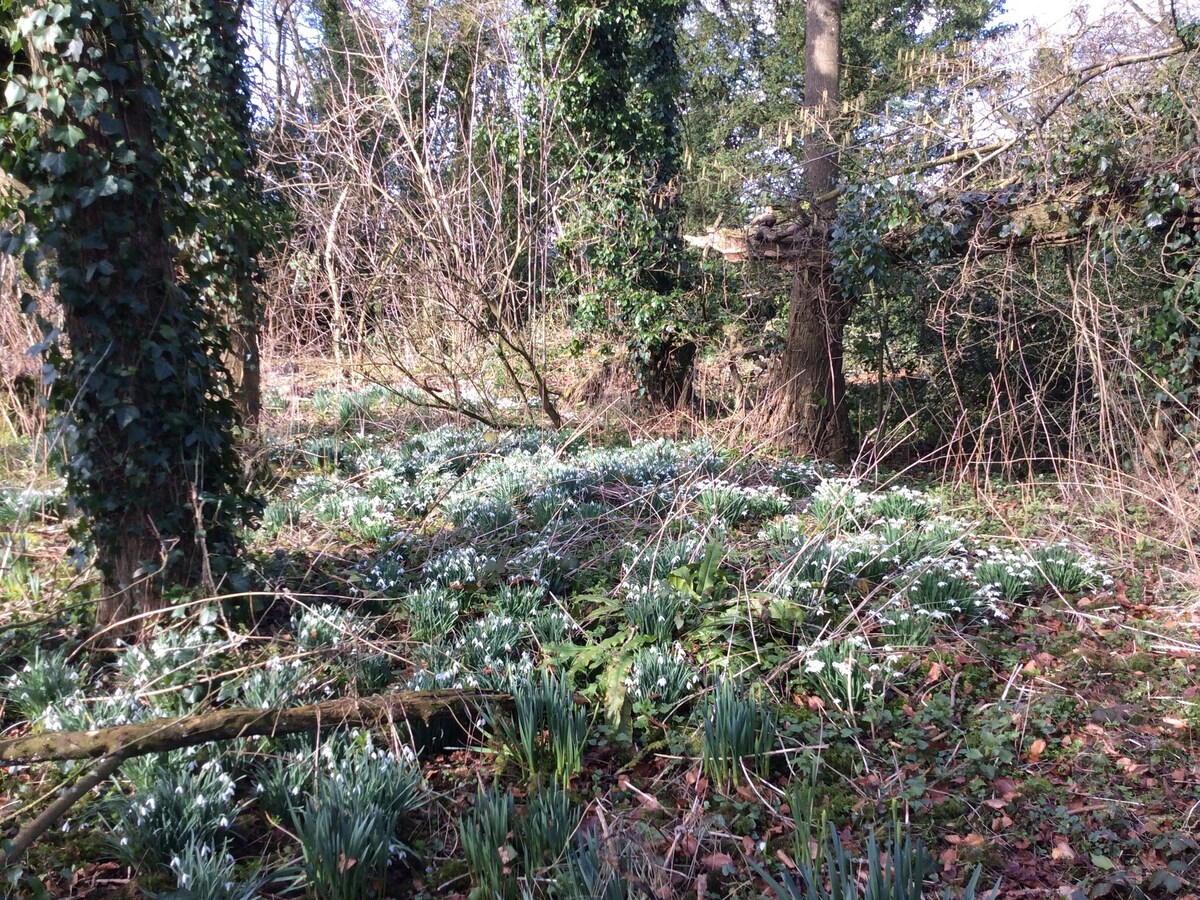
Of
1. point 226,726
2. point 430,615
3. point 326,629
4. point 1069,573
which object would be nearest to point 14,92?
point 326,629

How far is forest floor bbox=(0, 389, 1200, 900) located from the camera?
250 centimetres

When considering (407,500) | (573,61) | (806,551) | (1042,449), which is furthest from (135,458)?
(1042,449)

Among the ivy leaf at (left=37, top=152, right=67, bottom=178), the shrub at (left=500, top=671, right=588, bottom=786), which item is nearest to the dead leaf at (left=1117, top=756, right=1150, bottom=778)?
the shrub at (left=500, top=671, right=588, bottom=786)

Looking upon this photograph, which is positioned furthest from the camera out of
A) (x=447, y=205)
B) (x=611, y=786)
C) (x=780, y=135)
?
(x=780, y=135)

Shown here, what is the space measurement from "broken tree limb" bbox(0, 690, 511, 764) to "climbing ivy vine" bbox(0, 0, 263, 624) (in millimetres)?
1272

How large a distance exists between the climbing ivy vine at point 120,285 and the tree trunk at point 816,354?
6496 millimetres

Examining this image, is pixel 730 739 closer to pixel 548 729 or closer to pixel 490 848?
pixel 548 729

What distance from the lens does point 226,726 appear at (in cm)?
274

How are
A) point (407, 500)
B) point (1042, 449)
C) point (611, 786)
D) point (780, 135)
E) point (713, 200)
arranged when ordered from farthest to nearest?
1. point (713, 200)
2. point (1042, 449)
3. point (780, 135)
4. point (407, 500)
5. point (611, 786)

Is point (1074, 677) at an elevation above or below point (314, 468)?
below

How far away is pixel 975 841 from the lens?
276cm

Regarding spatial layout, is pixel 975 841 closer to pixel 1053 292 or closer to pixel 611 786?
pixel 611 786

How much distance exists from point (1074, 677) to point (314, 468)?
6573mm

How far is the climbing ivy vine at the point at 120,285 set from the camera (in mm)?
3393
